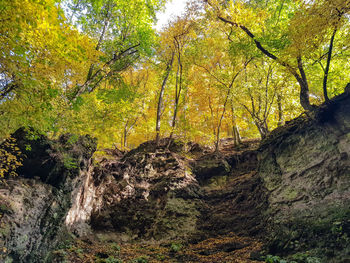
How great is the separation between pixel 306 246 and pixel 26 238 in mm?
9303

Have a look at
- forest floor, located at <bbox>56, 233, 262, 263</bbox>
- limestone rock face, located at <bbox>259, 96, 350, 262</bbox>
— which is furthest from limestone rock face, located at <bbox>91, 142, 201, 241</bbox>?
limestone rock face, located at <bbox>259, 96, 350, 262</bbox>

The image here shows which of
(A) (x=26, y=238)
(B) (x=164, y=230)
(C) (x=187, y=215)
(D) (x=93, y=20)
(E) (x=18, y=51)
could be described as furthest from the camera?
(D) (x=93, y=20)

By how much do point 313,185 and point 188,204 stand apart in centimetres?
738

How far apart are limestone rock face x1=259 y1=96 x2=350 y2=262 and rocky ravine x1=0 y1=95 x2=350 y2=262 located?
0.04 metres

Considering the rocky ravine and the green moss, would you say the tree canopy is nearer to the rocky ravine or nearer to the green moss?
the rocky ravine

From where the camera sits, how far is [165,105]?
21969 millimetres

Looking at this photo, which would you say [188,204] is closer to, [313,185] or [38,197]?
[313,185]

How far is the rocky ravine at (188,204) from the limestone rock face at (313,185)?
0.12ft

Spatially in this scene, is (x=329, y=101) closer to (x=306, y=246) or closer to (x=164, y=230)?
(x=306, y=246)

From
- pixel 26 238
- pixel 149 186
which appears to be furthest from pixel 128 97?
pixel 26 238

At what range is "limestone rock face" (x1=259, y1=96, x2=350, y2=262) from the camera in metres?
6.29

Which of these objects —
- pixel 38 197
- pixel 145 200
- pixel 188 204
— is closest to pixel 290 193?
pixel 188 204

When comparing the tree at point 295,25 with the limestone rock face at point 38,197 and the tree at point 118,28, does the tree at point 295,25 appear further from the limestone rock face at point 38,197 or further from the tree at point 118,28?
the limestone rock face at point 38,197

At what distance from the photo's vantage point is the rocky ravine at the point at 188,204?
659 cm
